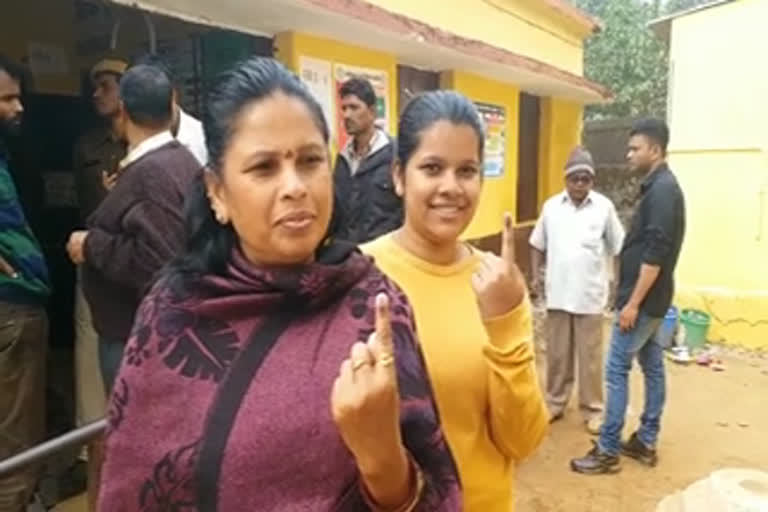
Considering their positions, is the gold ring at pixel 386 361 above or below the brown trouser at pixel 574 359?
above

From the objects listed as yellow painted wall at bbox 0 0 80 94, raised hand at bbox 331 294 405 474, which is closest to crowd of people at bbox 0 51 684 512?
raised hand at bbox 331 294 405 474

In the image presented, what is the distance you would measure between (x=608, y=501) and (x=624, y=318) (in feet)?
3.46

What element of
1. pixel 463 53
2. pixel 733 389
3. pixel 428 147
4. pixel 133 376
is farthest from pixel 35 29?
pixel 733 389

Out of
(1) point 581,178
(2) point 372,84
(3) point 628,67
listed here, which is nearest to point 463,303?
(1) point 581,178

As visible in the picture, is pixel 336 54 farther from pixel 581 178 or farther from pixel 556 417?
pixel 556 417

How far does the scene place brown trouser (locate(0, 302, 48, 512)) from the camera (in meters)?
2.57

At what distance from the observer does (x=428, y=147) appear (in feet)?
5.31

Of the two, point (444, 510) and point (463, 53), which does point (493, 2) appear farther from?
point (444, 510)

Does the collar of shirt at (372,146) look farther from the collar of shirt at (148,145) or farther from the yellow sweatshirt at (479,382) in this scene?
the yellow sweatshirt at (479,382)

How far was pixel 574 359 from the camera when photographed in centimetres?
514

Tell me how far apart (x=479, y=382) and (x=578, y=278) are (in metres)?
3.51

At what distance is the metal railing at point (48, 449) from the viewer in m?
1.59

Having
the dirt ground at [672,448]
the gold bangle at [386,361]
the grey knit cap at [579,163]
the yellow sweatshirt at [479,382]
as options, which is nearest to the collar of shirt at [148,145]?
the yellow sweatshirt at [479,382]

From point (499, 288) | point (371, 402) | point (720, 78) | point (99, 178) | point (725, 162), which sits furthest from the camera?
point (720, 78)
